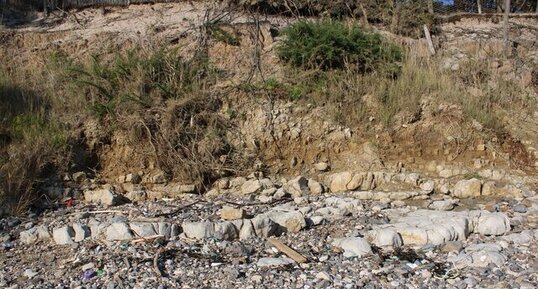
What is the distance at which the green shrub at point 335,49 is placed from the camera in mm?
8102

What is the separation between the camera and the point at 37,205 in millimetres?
6156

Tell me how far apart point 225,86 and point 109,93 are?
165 cm

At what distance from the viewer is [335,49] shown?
8.06m

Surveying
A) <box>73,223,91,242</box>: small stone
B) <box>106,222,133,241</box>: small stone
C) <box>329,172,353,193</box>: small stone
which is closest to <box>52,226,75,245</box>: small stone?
<box>73,223,91,242</box>: small stone

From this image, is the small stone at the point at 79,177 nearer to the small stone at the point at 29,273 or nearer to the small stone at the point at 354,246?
the small stone at the point at 29,273

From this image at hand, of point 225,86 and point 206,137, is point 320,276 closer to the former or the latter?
point 206,137

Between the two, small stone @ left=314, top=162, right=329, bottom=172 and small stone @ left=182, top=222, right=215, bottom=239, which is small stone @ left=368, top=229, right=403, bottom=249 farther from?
small stone @ left=314, top=162, right=329, bottom=172

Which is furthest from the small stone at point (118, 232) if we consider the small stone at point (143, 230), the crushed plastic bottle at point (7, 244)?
the crushed plastic bottle at point (7, 244)

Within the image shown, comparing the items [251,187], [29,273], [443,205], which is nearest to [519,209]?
[443,205]

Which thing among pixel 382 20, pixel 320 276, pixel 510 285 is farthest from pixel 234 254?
pixel 382 20

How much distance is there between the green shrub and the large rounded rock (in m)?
3.29

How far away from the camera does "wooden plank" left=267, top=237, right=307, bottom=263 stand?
4.72 metres

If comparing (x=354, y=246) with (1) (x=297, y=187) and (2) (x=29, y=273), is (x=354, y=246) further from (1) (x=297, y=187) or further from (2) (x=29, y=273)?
(2) (x=29, y=273)

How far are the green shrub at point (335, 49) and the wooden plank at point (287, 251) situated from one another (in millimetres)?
3697
